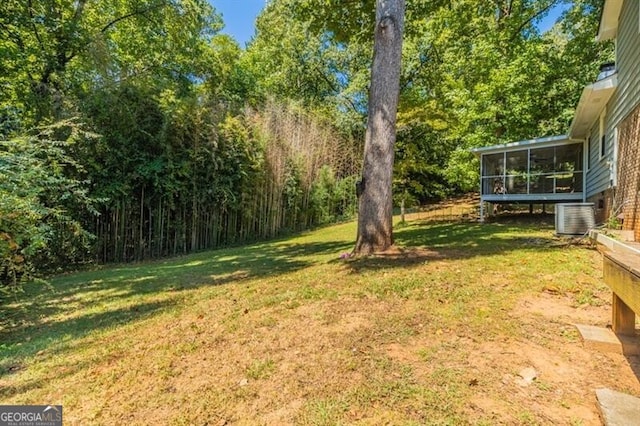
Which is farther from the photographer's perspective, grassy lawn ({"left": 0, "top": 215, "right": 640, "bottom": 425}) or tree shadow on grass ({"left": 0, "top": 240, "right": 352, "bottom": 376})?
tree shadow on grass ({"left": 0, "top": 240, "right": 352, "bottom": 376})

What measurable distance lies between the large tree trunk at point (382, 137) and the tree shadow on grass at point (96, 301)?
3.77 ft

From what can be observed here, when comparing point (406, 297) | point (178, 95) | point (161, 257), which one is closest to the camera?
point (406, 297)

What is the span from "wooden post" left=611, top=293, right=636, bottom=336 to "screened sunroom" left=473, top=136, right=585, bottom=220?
355 inches

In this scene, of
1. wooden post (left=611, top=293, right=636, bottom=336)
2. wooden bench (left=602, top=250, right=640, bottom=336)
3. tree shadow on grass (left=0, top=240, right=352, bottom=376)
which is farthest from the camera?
tree shadow on grass (left=0, top=240, right=352, bottom=376)

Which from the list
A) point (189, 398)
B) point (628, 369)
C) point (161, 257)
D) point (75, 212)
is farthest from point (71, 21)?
point (628, 369)

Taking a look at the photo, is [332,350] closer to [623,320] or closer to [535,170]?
[623,320]

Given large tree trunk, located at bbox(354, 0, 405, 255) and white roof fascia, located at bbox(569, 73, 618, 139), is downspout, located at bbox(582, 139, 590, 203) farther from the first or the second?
large tree trunk, located at bbox(354, 0, 405, 255)

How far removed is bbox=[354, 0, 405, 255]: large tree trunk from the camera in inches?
181

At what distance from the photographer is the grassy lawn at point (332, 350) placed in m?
1.68

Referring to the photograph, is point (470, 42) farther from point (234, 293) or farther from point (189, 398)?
point (189, 398)

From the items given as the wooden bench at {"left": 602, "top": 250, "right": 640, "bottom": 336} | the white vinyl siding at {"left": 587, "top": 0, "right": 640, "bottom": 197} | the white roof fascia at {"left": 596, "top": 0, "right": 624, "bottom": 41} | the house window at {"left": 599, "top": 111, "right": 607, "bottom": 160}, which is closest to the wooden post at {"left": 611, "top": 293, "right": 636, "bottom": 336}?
the wooden bench at {"left": 602, "top": 250, "right": 640, "bottom": 336}

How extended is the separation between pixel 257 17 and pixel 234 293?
20088mm

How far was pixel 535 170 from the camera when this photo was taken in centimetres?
1241

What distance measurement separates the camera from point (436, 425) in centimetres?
150
